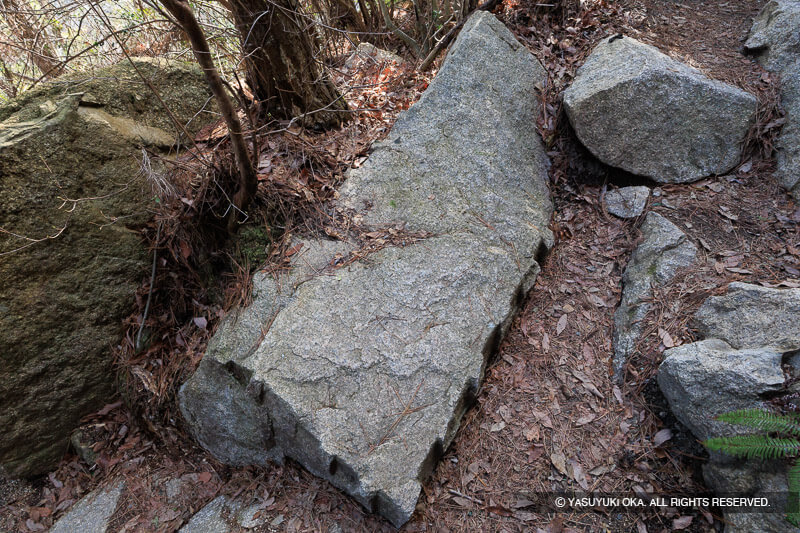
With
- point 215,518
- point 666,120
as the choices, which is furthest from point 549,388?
point 666,120

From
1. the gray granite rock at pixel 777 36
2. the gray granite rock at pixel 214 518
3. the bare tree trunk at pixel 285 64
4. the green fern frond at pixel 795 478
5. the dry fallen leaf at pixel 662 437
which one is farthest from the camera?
the gray granite rock at pixel 777 36

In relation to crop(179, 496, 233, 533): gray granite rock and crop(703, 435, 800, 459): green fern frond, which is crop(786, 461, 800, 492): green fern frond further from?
crop(179, 496, 233, 533): gray granite rock

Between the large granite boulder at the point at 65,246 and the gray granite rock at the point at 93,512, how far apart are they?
0.47 m

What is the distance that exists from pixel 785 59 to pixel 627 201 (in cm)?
195

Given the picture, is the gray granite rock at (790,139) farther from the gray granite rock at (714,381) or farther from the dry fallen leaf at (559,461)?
the dry fallen leaf at (559,461)

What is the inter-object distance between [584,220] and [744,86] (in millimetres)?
1859

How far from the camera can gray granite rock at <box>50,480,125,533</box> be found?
9.75 ft

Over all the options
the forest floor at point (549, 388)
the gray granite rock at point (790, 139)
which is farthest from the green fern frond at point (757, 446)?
the gray granite rock at point (790, 139)

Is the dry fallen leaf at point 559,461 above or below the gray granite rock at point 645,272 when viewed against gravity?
below

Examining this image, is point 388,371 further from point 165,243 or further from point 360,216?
point 165,243

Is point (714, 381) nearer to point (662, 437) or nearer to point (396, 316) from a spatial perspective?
point (662, 437)

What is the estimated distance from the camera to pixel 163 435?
3.22m

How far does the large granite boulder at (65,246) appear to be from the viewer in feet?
9.64

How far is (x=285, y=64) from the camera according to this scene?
137 inches
